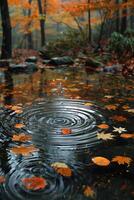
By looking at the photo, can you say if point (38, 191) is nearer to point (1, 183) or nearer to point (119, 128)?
point (1, 183)

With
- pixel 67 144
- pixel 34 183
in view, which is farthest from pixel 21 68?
pixel 34 183

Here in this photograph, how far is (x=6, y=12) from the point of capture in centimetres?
1088

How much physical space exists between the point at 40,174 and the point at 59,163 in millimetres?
273

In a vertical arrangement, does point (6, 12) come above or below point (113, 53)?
above

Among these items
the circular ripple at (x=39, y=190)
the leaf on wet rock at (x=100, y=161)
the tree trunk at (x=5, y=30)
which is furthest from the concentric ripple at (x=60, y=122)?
the tree trunk at (x=5, y=30)

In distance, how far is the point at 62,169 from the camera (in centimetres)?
276

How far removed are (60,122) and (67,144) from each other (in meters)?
0.75

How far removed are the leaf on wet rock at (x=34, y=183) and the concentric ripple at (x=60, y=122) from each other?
2.33 ft

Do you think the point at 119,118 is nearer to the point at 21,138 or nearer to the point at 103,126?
the point at 103,126

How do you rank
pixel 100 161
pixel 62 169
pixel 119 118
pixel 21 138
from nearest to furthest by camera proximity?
1. pixel 62 169
2. pixel 100 161
3. pixel 21 138
4. pixel 119 118

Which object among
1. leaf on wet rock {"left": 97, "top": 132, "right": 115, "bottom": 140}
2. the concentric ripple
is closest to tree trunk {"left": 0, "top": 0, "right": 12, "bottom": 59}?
the concentric ripple

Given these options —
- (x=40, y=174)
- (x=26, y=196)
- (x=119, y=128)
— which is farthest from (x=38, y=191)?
(x=119, y=128)

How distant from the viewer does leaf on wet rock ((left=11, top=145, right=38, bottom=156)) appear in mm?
3077

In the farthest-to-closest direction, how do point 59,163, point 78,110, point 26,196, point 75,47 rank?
point 75,47, point 78,110, point 59,163, point 26,196
